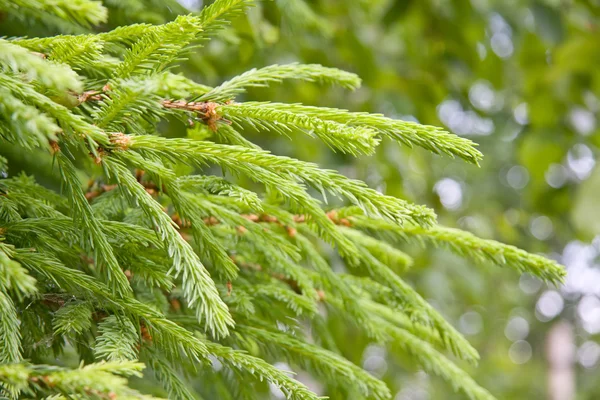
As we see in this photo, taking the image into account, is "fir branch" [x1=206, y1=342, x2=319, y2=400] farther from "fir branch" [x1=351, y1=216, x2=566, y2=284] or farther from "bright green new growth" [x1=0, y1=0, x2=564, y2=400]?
"fir branch" [x1=351, y1=216, x2=566, y2=284]

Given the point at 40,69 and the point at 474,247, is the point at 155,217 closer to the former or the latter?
the point at 40,69

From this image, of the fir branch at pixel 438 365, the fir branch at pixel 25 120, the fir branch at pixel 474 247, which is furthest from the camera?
the fir branch at pixel 438 365

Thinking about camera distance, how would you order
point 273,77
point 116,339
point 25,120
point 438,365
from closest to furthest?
point 25,120, point 116,339, point 273,77, point 438,365

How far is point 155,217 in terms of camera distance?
0.53 m

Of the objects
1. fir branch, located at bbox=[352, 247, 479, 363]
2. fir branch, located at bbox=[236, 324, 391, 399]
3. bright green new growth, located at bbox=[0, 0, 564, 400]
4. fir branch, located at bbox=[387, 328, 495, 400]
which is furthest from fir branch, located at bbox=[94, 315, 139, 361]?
fir branch, located at bbox=[387, 328, 495, 400]

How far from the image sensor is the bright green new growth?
49cm

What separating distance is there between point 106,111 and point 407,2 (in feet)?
4.41

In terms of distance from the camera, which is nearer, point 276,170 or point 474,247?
point 276,170

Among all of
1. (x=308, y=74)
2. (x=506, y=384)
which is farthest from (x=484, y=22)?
(x=506, y=384)

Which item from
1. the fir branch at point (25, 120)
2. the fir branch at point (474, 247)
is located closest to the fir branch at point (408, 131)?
the fir branch at point (474, 247)

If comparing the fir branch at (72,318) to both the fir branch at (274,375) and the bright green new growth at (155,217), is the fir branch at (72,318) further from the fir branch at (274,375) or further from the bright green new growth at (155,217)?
the fir branch at (274,375)

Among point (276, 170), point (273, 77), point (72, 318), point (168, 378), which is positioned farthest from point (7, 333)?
point (273, 77)

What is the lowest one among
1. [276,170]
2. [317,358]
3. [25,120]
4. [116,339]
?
[317,358]

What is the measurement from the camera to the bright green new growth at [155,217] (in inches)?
19.1
